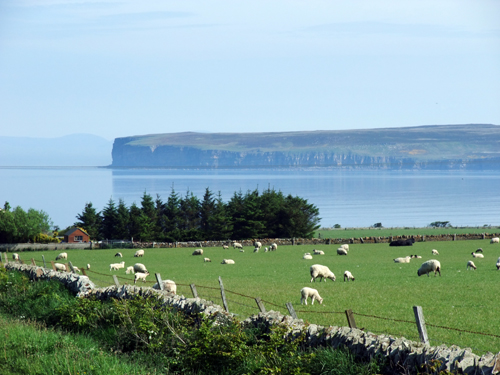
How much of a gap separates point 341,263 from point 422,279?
45.7 ft

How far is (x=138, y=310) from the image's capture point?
622 inches

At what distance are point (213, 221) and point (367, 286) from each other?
61464mm

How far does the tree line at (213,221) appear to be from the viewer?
89.0 m

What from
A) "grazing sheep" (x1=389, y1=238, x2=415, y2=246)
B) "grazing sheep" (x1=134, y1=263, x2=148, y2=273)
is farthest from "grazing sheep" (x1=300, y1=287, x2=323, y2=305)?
"grazing sheep" (x1=389, y1=238, x2=415, y2=246)

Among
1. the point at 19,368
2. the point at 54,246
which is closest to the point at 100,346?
the point at 19,368

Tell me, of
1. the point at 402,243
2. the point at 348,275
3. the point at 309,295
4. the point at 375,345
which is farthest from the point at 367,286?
the point at 402,243

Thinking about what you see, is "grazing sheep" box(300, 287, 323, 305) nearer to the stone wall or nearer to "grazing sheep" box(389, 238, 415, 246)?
the stone wall

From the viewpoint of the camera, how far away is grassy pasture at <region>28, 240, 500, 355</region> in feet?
59.4

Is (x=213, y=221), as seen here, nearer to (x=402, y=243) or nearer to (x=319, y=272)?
(x=402, y=243)

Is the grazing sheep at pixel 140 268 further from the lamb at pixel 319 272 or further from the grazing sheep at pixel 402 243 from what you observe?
the grazing sheep at pixel 402 243

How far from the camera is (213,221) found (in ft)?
297

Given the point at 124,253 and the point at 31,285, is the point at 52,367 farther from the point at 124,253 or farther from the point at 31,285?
the point at 124,253

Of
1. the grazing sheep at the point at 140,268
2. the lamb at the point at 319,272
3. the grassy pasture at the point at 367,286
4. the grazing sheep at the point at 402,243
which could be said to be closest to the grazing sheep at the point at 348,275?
the grassy pasture at the point at 367,286

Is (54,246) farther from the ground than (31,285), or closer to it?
closer to it
